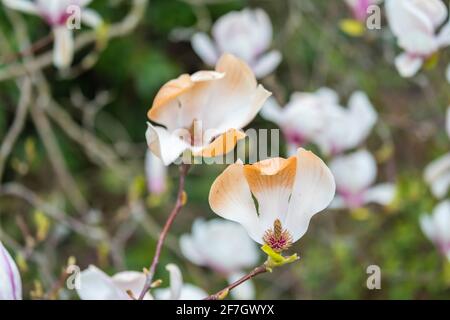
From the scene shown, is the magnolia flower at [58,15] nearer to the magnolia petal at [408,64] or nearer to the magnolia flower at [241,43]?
the magnolia flower at [241,43]

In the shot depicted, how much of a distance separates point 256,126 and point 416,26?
92cm

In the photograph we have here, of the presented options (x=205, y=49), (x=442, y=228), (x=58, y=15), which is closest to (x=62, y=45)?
(x=58, y=15)

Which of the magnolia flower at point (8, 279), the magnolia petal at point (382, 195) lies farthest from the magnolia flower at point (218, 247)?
the magnolia flower at point (8, 279)

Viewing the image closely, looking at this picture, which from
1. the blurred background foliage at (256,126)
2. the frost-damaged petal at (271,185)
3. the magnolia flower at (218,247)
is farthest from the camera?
the blurred background foliage at (256,126)

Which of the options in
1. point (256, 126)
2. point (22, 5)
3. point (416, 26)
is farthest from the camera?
point (256, 126)

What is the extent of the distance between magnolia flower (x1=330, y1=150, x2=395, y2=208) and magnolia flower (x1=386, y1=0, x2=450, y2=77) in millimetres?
248

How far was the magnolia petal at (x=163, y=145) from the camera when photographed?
22.4 inches

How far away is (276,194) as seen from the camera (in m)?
0.52

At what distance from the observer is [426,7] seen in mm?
734

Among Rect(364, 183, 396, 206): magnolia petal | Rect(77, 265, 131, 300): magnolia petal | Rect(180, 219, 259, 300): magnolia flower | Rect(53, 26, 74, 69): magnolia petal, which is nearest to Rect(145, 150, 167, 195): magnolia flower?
Rect(180, 219, 259, 300): magnolia flower

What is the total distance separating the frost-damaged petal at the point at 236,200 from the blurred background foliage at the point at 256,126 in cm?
Result: 65

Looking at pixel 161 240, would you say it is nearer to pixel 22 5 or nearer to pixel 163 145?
pixel 163 145

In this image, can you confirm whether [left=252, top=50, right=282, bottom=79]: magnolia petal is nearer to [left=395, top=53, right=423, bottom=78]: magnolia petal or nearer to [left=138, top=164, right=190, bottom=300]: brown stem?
[left=395, top=53, right=423, bottom=78]: magnolia petal

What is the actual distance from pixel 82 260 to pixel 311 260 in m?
0.48
